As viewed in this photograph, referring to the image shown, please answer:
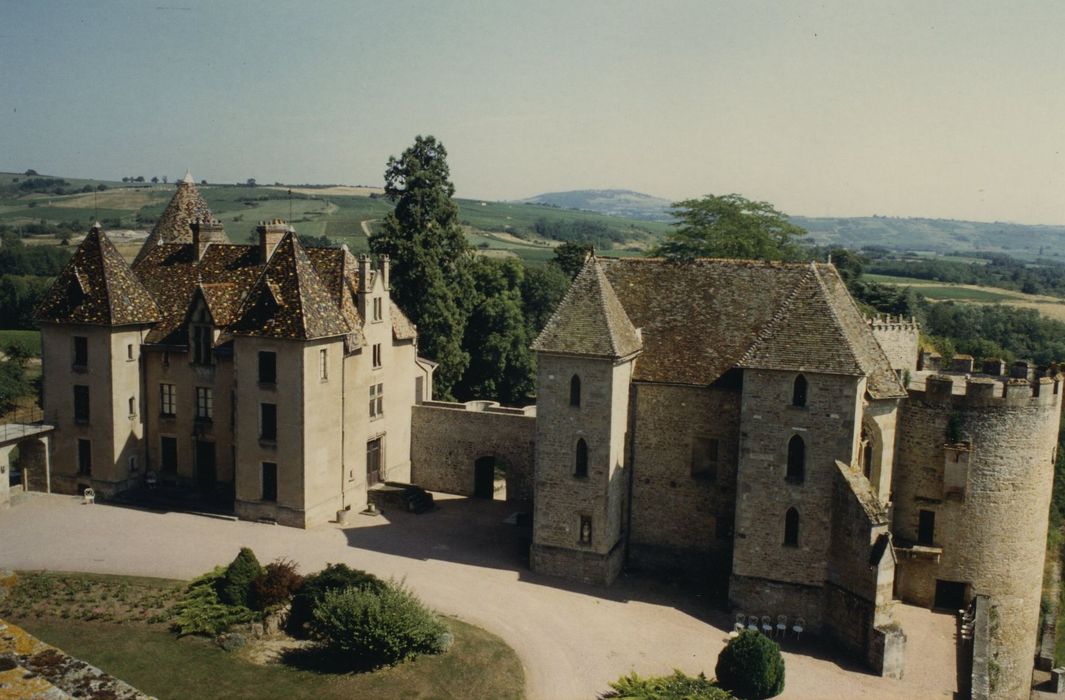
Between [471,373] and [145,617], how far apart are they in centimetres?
3367

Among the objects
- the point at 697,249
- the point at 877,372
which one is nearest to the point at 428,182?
the point at 697,249

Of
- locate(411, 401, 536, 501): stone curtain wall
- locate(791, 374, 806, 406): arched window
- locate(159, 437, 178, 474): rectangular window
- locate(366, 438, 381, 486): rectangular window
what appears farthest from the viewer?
Result: locate(411, 401, 536, 501): stone curtain wall

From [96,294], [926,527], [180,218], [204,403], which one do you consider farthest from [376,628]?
[180,218]

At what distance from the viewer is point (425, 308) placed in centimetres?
5275

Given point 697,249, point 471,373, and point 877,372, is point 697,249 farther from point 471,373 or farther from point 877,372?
point 877,372

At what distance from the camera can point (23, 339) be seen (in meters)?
81.1

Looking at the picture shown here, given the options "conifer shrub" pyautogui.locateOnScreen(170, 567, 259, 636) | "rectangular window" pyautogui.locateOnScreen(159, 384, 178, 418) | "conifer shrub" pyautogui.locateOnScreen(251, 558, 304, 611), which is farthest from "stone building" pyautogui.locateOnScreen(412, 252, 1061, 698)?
"rectangular window" pyautogui.locateOnScreen(159, 384, 178, 418)

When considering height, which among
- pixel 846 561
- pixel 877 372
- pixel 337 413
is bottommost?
pixel 846 561

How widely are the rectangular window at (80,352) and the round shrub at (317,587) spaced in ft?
60.8

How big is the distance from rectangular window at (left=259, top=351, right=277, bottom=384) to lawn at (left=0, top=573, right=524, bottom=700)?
32.4 feet

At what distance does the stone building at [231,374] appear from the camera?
121ft

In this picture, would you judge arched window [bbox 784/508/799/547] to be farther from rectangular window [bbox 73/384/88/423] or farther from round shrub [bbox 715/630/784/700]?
rectangular window [bbox 73/384/88/423]

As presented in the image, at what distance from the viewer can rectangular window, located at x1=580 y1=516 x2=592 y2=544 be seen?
3288 centimetres

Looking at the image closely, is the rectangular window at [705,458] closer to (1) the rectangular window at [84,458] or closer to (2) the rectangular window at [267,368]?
(2) the rectangular window at [267,368]
